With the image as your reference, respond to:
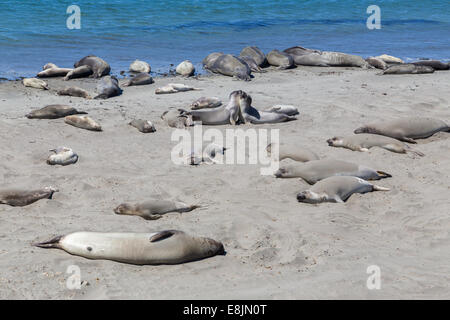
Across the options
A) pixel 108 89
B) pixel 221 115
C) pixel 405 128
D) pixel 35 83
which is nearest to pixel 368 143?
pixel 405 128

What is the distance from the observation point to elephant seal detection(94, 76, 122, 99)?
10253 mm

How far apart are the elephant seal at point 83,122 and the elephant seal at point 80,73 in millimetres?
3320

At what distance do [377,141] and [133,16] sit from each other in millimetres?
14750

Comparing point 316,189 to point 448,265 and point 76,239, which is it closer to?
point 448,265

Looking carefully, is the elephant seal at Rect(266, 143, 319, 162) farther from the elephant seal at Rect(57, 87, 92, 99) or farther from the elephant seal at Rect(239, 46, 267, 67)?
the elephant seal at Rect(239, 46, 267, 67)

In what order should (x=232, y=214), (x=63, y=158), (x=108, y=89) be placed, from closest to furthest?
(x=232, y=214) → (x=63, y=158) → (x=108, y=89)

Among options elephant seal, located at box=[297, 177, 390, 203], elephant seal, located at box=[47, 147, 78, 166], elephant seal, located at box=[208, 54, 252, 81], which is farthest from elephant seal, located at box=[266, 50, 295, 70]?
elephant seal, located at box=[297, 177, 390, 203]

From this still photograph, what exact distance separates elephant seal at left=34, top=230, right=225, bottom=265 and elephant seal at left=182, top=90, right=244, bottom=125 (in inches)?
165

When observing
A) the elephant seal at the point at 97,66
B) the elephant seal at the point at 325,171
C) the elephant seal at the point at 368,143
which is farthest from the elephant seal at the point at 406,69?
the elephant seal at the point at 325,171

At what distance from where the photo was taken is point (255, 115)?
29.5 ft

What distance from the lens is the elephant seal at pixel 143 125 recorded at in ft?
27.7

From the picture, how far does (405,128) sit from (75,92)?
5.23 m

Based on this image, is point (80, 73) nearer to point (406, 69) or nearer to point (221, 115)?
point (221, 115)

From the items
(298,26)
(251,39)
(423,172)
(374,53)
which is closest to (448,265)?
(423,172)
